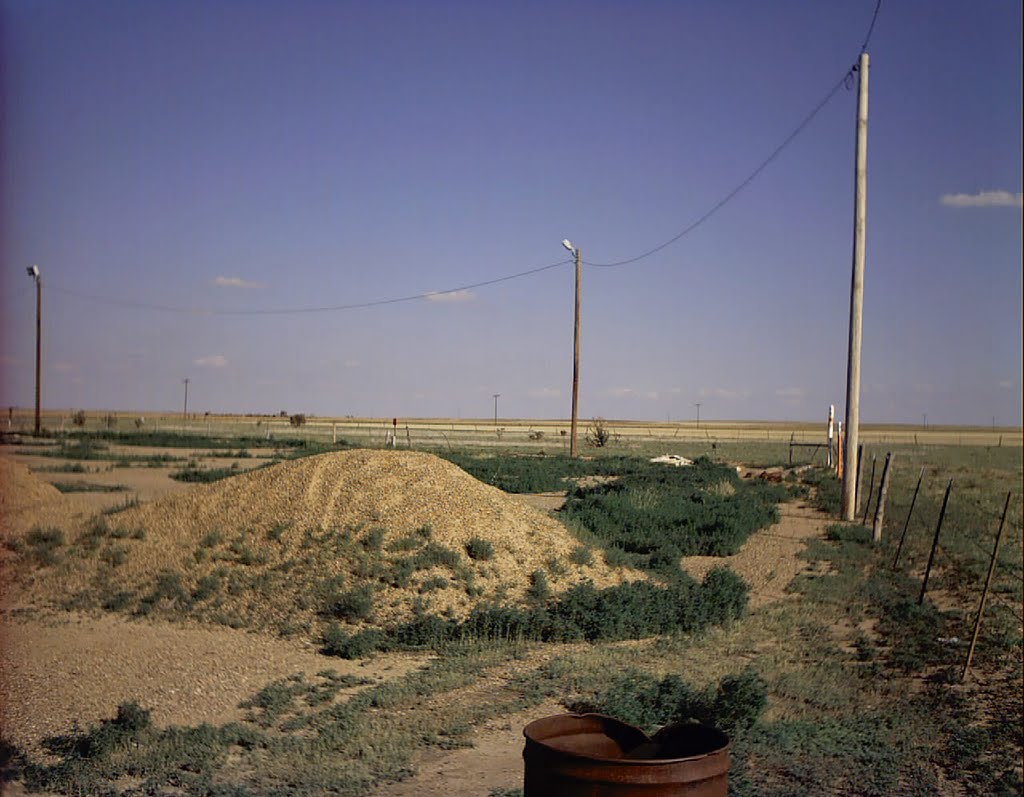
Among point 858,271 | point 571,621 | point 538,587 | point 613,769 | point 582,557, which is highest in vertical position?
point 858,271

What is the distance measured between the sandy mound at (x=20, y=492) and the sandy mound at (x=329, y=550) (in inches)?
101

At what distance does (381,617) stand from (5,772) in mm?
5681

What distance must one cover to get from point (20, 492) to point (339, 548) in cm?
881

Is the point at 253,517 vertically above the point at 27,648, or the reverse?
the point at 253,517

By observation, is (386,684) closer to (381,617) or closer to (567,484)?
(381,617)

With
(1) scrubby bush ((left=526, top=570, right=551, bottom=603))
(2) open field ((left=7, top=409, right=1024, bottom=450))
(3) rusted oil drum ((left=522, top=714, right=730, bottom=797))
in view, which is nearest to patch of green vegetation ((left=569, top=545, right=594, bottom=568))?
(1) scrubby bush ((left=526, top=570, right=551, bottom=603))

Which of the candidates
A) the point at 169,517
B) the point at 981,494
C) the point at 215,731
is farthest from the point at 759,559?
the point at 981,494

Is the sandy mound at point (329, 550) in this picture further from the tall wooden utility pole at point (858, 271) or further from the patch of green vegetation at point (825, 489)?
the patch of green vegetation at point (825, 489)

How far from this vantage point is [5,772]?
7457 mm

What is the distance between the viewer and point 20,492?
19531 mm

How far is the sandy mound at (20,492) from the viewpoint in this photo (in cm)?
1855

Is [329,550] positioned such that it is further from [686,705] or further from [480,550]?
[686,705]

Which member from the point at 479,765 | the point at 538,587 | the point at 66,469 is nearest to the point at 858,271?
the point at 538,587

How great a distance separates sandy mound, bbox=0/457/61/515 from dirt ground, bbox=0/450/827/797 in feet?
17.9
